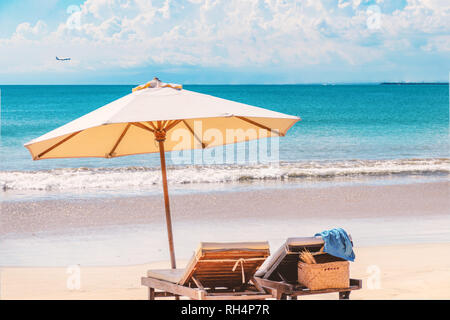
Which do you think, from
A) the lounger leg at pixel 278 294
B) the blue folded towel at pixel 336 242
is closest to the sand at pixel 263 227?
the blue folded towel at pixel 336 242

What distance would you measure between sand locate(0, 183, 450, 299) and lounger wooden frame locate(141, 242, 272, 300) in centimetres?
175

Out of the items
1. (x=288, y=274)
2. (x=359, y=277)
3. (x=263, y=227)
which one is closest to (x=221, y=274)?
(x=288, y=274)

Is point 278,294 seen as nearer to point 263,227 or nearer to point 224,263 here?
point 224,263

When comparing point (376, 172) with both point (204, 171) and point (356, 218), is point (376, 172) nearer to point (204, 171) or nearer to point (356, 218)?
point (204, 171)

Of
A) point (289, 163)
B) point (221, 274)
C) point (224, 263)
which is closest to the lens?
point (224, 263)

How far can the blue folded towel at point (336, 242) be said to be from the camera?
187 inches

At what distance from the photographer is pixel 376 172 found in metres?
17.2

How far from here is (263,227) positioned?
964 cm

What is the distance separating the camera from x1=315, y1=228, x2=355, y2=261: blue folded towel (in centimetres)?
476

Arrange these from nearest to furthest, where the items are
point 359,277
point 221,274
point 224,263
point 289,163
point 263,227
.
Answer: point 224,263 → point 221,274 → point 359,277 → point 263,227 → point 289,163

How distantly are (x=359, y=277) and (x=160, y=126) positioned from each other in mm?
2987

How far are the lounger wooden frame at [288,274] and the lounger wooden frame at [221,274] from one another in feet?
0.40
